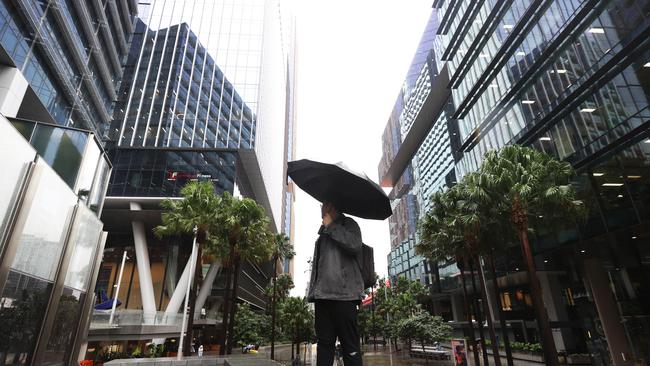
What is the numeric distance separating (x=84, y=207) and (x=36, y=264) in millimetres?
3994

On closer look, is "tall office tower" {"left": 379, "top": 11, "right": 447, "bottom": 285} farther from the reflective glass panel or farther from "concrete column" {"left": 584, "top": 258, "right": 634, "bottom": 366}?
the reflective glass panel

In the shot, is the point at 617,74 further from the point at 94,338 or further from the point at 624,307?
the point at 94,338

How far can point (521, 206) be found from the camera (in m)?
16.6

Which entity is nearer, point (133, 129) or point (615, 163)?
point (615, 163)

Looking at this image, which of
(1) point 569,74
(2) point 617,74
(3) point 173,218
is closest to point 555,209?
(2) point 617,74

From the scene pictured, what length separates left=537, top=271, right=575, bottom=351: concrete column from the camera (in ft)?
105

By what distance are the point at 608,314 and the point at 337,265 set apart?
28.3m

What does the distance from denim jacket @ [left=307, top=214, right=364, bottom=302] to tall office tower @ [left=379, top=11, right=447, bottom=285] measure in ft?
192

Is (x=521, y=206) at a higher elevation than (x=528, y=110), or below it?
below

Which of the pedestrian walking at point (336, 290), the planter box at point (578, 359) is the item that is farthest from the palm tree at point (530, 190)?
the planter box at point (578, 359)

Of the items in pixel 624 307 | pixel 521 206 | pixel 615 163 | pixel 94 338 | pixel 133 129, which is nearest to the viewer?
pixel 521 206

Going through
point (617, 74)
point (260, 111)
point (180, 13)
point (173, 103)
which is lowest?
point (617, 74)

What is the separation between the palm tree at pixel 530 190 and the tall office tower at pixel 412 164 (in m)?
41.4

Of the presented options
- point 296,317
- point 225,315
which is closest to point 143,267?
point 296,317
